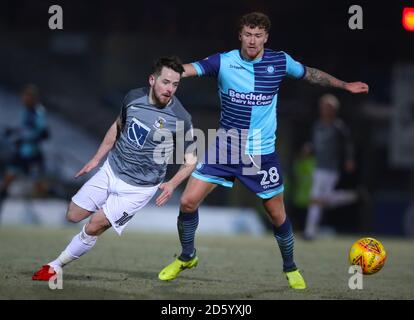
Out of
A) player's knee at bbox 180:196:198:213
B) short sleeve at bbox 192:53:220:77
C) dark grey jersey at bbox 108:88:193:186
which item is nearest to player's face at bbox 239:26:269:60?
short sleeve at bbox 192:53:220:77

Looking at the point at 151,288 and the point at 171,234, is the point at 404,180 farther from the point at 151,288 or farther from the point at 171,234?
the point at 151,288

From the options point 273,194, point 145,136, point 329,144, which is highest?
point 145,136

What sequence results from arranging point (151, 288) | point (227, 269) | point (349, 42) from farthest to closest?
1. point (349, 42)
2. point (227, 269)
3. point (151, 288)

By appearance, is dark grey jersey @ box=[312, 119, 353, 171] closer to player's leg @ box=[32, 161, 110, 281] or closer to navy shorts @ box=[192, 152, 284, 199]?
navy shorts @ box=[192, 152, 284, 199]

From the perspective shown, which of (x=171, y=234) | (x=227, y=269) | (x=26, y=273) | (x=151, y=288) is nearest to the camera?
(x=151, y=288)

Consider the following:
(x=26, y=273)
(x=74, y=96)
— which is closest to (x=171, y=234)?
(x=74, y=96)

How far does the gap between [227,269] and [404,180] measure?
8.38 meters

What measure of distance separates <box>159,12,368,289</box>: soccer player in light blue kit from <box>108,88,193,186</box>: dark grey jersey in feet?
1.22

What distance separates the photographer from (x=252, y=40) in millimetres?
7676

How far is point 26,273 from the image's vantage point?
26.2ft

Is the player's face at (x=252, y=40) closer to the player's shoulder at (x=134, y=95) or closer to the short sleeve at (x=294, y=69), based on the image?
the short sleeve at (x=294, y=69)

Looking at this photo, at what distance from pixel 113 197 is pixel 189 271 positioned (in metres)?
1.51

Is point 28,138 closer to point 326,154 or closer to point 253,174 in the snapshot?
point 326,154

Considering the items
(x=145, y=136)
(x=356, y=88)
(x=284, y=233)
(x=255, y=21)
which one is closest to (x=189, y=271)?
(x=284, y=233)
